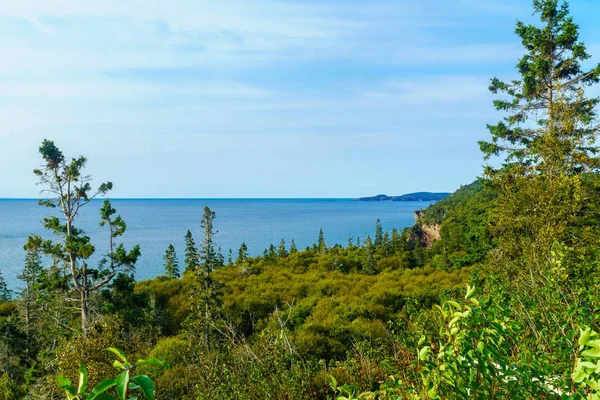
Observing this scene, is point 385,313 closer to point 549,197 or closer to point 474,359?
point 549,197

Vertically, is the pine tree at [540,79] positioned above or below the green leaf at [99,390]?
above

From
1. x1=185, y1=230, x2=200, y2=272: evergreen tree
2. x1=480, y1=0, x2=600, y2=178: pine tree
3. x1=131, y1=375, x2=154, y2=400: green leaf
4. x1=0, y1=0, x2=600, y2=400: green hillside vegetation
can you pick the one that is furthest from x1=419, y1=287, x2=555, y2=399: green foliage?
x1=185, y1=230, x2=200, y2=272: evergreen tree

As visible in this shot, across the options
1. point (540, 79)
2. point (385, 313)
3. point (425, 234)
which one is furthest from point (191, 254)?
point (425, 234)

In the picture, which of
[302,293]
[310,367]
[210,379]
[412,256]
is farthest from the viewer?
[412,256]

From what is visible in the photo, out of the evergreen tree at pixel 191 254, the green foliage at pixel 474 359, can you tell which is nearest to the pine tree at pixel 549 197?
the green foliage at pixel 474 359

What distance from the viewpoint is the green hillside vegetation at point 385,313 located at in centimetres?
236

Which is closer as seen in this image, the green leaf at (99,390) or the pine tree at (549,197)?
the green leaf at (99,390)

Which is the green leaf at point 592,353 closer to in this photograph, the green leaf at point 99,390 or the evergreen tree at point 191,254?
the green leaf at point 99,390

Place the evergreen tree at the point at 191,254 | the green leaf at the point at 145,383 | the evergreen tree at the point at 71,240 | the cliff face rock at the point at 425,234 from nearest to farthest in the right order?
the green leaf at the point at 145,383
the evergreen tree at the point at 71,240
the evergreen tree at the point at 191,254
the cliff face rock at the point at 425,234

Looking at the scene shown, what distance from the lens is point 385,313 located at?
25.2m

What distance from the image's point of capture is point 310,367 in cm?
633

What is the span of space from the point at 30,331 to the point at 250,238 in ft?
299

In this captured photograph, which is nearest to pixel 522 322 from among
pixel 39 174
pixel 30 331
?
pixel 39 174

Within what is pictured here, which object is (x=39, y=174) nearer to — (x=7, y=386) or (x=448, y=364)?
(x=7, y=386)
